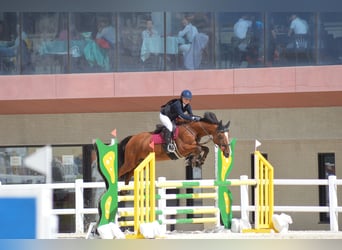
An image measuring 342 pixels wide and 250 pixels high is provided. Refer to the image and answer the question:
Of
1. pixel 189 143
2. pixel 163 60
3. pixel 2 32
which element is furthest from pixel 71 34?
Result: pixel 189 143

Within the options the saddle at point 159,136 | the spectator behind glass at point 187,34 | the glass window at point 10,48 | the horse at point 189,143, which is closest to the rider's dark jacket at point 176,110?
the horse at point 189,143

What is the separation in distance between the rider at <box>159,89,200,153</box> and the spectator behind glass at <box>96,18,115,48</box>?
4.45 m

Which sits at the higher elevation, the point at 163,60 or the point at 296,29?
the point at 296,29

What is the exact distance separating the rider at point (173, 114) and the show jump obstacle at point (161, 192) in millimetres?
807

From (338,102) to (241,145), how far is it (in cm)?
275

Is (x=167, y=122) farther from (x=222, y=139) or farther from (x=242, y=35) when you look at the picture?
(x=242, y=35)

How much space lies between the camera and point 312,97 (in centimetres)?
1884

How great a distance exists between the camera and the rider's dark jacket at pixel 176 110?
14.2 meters

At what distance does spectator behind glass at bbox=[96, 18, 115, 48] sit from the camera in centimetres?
1848

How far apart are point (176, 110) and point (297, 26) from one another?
5198mm

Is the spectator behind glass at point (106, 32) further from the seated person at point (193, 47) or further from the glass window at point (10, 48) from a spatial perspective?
the glass window at point (10, 48)

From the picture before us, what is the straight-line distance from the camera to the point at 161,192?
16.0 metres
